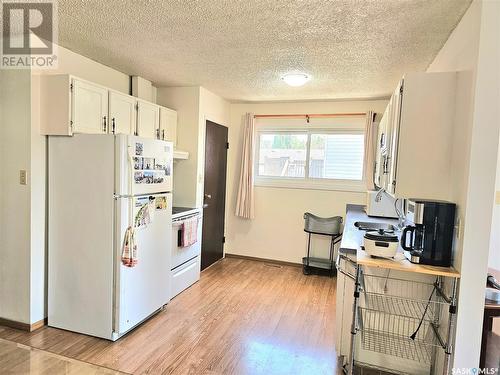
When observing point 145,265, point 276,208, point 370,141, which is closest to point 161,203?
point 145,265

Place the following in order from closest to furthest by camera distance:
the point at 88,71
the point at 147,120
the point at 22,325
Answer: the point at 22,325 < the point at 88,71 < the point at 147,120

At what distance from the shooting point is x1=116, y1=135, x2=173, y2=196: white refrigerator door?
8.14 ft

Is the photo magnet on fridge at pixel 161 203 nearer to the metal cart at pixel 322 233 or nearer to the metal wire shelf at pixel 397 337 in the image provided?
the metal wire shelf at pixel 397 337

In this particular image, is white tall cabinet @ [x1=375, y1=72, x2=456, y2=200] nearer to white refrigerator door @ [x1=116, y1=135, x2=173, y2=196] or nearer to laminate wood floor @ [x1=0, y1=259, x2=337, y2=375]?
laminate wood floor @ [x1=0, y1=259, x2=337, y2=375]

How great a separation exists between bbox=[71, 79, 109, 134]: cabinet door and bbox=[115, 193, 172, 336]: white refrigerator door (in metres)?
0.76

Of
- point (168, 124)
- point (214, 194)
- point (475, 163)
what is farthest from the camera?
point (214, 194)

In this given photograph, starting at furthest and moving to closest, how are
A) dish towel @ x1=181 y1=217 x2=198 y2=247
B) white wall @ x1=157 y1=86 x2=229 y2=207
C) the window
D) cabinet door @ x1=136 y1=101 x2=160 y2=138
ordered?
the window < white wall @ x1=157 y1=86 x2=229 y2=207 < dish towel @ x1=181 y1=217 x2=198 y2=247 < cabinet door @ x1=136 y1=101 x2=160 y2=138

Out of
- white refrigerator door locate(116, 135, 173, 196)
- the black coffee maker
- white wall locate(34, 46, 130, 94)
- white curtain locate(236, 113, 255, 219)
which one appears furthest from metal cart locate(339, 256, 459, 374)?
white wall locate(34, 46, 130, 94)

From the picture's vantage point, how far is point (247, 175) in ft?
15.7

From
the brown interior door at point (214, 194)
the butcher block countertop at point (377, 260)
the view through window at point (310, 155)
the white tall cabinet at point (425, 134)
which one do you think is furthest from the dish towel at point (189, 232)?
the white tall cabinet at point (425, 134)

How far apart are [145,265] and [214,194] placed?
197 cm

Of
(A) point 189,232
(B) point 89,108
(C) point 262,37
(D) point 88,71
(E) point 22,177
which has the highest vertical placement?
(C) point 262,37

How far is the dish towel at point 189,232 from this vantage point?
3.50 meters

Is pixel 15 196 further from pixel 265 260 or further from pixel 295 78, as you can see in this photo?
pixel 265 260
